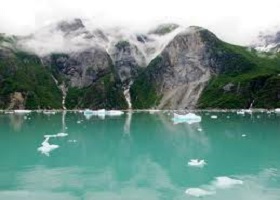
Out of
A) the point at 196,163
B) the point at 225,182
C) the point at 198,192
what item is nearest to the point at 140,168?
the point at 196,163

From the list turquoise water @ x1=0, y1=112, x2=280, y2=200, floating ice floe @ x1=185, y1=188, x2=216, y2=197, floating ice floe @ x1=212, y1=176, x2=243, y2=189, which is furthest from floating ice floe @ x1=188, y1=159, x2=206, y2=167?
floating ice floe @ x1=185, y1=188, x2=216, y2=197

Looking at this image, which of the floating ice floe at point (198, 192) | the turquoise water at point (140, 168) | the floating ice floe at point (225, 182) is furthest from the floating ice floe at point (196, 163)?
the floating ice floe at point (198, 192)

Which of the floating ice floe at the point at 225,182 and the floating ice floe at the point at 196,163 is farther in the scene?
the floating ice floe at the point at 196,163

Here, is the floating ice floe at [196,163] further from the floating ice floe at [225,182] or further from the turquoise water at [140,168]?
the floating ice floe at [225,182]

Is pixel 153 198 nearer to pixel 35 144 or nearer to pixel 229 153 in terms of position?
pixel 229 153

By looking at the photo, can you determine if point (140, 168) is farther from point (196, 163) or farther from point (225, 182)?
point (225, 182)

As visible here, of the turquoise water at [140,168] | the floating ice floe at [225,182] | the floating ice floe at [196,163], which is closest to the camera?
the turquoise water at [140,168]

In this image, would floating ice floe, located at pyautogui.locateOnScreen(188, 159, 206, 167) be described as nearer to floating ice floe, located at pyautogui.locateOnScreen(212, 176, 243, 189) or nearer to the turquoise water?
the turquoise water

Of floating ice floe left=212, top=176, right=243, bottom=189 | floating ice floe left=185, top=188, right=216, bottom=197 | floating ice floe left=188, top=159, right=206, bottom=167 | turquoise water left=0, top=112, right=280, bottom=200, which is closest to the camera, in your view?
floating ice floe left=185, top=188, right=216, bottom=197
